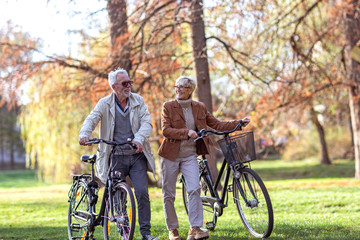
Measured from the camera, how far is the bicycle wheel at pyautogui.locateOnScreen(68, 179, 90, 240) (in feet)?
18.1

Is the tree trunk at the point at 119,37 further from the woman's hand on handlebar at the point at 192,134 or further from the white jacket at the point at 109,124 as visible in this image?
the woman's hand on handlebar at the point at 192,134

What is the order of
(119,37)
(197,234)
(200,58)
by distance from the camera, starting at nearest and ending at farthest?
(197,234), (200,58), (119,37)

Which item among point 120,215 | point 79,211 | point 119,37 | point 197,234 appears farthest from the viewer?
point 119,37

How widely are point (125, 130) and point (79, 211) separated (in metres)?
1.07

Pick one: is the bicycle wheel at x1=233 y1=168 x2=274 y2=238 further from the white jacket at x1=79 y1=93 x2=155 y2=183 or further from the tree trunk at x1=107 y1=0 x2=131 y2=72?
the tree trunk at x1=107 y1=0 x2=131 y2=72

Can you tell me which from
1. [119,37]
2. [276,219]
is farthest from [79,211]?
[119,37]

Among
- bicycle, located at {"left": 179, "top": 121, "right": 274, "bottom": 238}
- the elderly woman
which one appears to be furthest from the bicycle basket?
the elderly woman

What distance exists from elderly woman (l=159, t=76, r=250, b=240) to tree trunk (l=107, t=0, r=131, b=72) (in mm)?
6954

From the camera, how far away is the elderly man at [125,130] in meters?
5.32

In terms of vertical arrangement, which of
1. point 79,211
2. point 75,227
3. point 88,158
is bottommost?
point 75,227

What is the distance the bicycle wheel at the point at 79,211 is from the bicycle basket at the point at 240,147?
1.61 m

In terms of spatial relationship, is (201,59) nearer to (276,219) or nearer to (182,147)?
(276,219)

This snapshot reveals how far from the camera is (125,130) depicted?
547 cm

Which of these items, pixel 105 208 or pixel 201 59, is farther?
pixel 201 59
